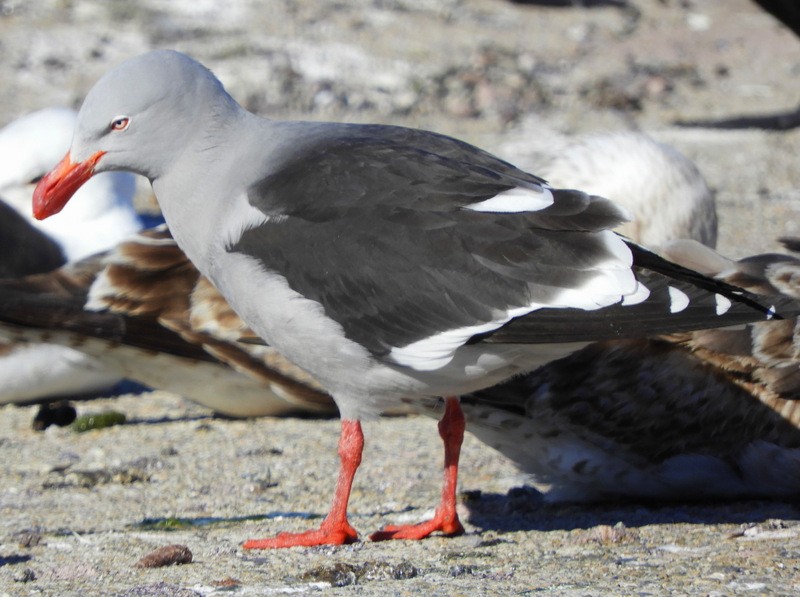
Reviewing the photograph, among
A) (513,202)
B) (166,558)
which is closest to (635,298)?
(513,202)

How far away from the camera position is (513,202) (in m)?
3.29

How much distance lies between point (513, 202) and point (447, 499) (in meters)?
0.87

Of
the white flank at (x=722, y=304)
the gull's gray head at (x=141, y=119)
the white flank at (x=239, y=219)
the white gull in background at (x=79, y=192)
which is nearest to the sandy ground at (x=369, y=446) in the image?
the white flank at (x=722, y=304)

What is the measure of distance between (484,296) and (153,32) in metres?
8.00

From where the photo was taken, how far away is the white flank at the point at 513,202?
3273 millimetres

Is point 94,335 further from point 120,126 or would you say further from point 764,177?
point 764,177

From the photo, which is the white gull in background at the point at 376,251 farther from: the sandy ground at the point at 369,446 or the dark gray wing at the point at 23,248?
the dark gray wing at the point at 23,248

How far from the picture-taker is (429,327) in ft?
10.7

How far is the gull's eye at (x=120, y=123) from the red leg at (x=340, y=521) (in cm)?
97

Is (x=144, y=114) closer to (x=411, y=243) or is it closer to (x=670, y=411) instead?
(x=411, y=243)

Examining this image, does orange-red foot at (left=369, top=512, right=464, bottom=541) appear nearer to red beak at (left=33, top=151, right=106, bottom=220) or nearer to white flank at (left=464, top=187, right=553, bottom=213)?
white flank at (left=464, top=187, right=553, bottom=213)

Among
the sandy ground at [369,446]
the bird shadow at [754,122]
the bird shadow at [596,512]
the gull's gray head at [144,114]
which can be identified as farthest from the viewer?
the bird shadow at [754,122]

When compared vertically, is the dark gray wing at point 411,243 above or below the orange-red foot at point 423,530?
above

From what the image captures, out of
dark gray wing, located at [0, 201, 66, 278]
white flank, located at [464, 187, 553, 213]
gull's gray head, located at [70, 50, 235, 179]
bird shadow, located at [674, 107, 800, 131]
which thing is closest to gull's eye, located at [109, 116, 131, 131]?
gull's gray head, located at [70, 50, 235, 179]
